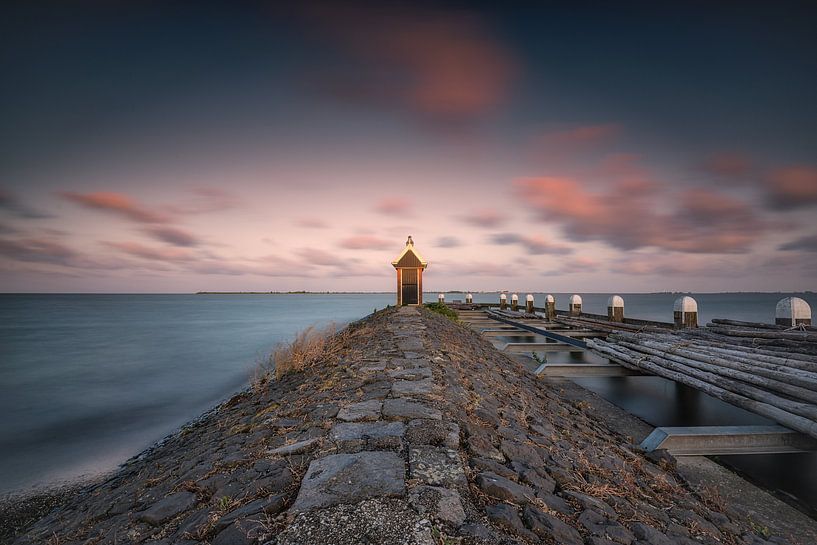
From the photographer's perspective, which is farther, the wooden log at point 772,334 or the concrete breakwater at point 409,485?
the wooden log at point 772,334

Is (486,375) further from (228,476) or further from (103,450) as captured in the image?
(103,450)

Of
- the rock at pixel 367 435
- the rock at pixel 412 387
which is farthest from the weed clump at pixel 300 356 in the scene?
the rock at pixel 367 435

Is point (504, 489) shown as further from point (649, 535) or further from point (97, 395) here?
point (97, 395)

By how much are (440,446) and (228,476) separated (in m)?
1.96

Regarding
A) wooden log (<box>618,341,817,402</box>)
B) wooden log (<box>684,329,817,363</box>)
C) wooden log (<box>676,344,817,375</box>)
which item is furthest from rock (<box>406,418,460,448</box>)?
wooden log (<box>684,329,817,363</box>)

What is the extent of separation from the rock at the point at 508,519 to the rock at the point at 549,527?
0.07 meters

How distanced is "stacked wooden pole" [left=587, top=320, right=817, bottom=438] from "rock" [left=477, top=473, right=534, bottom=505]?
203 inches

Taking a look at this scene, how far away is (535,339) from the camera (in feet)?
63.5

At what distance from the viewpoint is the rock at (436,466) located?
2.70 metres

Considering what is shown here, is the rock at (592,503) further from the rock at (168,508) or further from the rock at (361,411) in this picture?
the rock at (168,508)

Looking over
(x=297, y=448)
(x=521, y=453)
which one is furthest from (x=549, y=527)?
(x=297, y=448)

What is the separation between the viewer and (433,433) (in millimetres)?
3451

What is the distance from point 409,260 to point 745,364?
16.5m

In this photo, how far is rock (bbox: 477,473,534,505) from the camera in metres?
2.66
